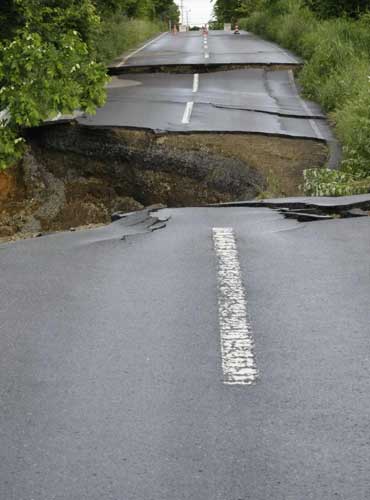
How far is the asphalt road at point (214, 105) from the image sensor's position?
1491cm

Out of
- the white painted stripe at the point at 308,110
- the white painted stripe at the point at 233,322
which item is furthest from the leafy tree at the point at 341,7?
the white painted stripe at the point at 233,322

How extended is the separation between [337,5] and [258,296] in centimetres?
2492

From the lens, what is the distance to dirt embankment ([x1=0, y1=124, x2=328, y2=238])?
12891 millimetres

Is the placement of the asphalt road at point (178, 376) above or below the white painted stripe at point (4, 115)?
above

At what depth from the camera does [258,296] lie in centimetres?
583

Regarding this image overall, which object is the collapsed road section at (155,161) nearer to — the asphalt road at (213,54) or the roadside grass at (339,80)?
the roadside grass at (339,80)

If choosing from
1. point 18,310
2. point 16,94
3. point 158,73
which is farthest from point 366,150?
point 158,73

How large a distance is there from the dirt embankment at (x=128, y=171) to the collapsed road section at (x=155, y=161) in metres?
0.02

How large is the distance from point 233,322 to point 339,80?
13.0 meters

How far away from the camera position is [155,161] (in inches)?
535

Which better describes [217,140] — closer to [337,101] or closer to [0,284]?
[337,101]

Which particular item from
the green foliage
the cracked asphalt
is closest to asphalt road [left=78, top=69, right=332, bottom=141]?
the green foliage

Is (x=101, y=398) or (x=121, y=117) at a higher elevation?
(x=101, y=398)

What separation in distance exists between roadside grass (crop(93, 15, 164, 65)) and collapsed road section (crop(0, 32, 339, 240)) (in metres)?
10.1
